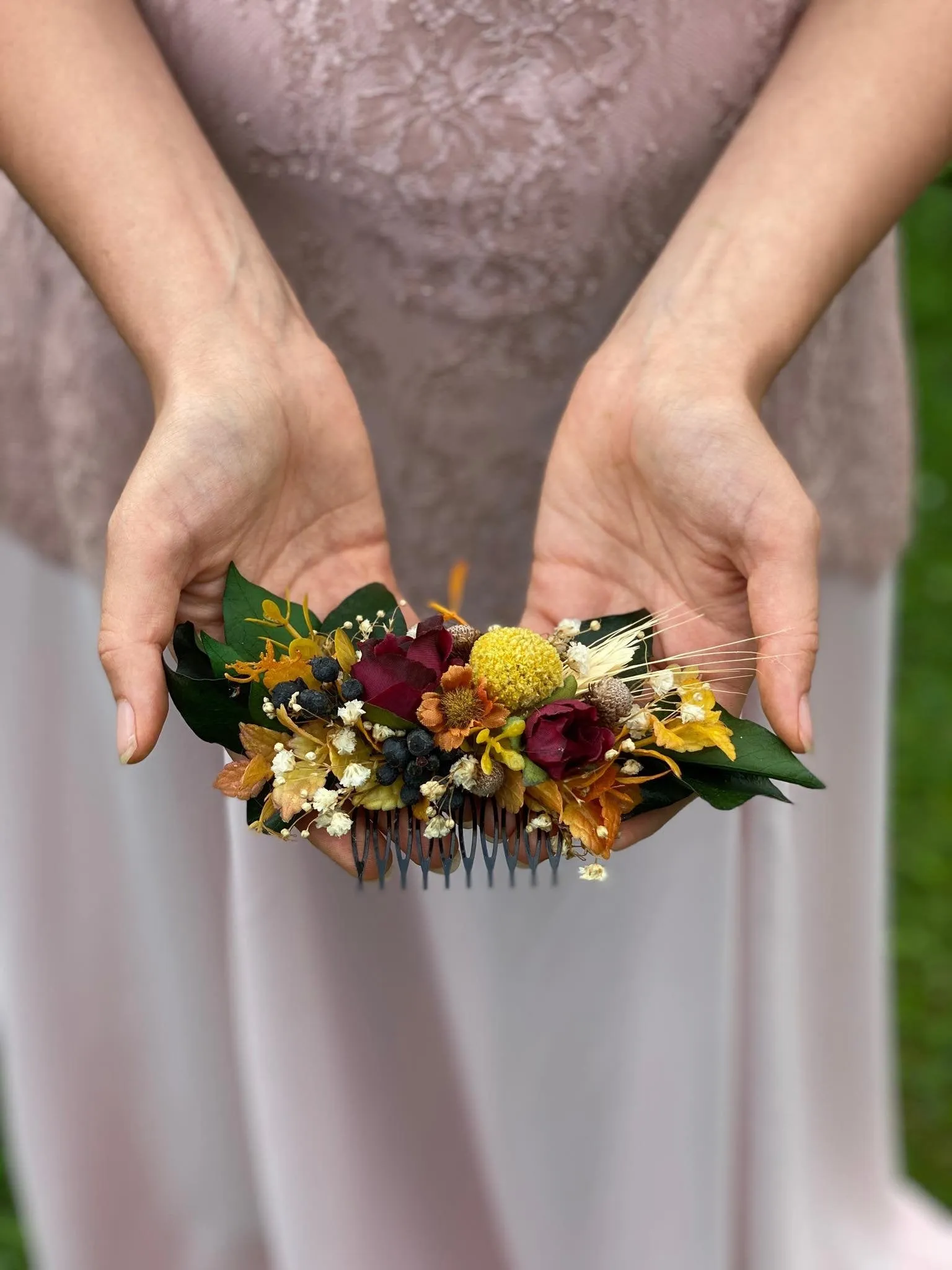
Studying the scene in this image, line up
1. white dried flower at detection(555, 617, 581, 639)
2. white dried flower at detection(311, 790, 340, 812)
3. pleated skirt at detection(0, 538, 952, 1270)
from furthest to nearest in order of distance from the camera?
1. pleated skirt at detection(0, 538, 952, 1270)
2. white dried flower at detection(555, 617, 581, 639)
3. white dried flower at detection(311, 790, 340, 812)

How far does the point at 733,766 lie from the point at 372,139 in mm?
557

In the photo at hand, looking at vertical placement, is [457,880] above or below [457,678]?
below

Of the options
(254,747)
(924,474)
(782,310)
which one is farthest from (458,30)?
(924,474)

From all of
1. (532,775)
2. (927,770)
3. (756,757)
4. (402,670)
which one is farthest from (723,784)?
(927,770)

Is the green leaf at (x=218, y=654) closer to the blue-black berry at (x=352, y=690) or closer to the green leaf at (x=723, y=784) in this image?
the blue-black berry at (x=352, y=690)

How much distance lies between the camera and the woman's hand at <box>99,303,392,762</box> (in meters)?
0.85

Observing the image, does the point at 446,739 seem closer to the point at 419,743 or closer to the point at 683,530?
the point at 419,743

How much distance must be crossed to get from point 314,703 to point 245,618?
100mm

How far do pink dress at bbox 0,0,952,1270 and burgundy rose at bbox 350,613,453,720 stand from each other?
0.28 metres

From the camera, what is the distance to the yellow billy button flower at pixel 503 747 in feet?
2.77

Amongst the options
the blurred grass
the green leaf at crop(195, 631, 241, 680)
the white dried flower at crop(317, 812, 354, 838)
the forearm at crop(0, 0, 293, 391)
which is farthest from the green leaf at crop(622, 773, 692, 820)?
the blurred grass

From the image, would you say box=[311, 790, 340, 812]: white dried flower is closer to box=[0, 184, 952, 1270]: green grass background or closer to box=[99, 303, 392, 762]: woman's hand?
box=[99, 303, 392, 762]: woman's hand

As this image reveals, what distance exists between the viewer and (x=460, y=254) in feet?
3.30

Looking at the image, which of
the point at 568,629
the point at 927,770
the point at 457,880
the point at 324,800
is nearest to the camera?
the point at 324,800
